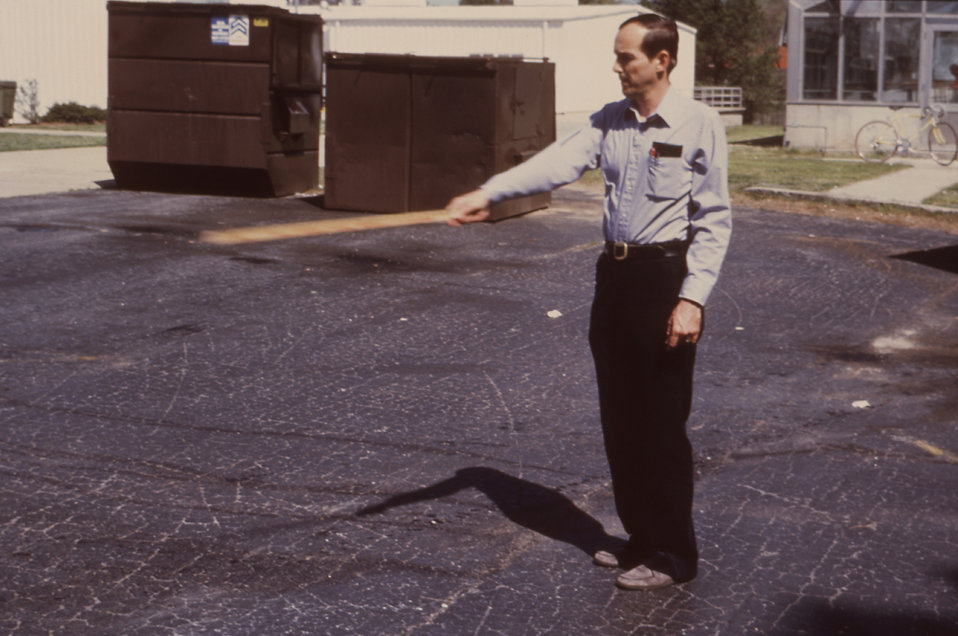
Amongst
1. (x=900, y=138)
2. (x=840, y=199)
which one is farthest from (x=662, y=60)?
(x=900, y=138)

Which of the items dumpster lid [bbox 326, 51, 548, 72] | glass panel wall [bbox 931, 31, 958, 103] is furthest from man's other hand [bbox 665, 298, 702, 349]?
glass panel wall [bbox 931, 31, 958, 103]

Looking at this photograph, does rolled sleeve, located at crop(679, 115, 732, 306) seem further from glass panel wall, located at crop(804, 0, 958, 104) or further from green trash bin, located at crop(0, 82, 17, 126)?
green trash bin, located at crop(0, 82, 17, 126)

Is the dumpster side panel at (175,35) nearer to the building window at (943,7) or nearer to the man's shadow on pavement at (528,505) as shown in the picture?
the man's shadow on pavement at (528,505)

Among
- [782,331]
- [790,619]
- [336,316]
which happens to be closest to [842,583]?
[790,619]

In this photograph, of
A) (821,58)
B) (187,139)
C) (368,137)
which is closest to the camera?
(368,137)

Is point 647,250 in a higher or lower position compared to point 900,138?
lower

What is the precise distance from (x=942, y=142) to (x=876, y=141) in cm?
119

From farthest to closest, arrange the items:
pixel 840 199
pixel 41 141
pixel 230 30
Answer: pixel 41 141, pixel 840 199, pixel 230 30

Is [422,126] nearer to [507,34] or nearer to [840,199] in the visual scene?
[840,199]

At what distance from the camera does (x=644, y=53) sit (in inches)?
151

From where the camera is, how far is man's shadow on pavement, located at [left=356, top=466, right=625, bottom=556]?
451 centimetres

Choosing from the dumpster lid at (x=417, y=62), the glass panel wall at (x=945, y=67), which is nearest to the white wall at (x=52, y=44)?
the glass panel wall at (x=945, y=67)

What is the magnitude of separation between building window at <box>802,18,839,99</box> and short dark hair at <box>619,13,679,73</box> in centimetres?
2269

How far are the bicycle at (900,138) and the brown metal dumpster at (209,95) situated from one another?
41.3 ft
